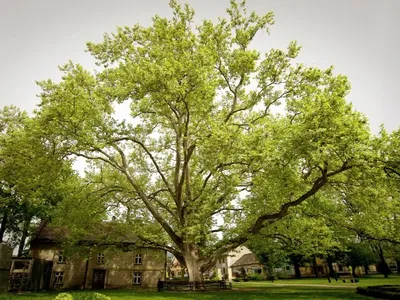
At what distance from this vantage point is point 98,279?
3656cm

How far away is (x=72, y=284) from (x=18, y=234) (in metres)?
15.2

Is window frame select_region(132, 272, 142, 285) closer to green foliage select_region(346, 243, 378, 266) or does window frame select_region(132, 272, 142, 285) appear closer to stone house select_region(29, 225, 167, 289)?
stone house select_region(29, 225, 167, 289)

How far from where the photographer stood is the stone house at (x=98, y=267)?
115 ft

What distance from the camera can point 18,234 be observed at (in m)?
43.1

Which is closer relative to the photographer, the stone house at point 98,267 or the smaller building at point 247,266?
the stone house at point 98,267

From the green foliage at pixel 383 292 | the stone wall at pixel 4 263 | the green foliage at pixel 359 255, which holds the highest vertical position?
the green foliage at pixel 359 255

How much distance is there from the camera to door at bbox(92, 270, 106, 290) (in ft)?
119

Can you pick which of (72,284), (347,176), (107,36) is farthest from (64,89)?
(72,284)

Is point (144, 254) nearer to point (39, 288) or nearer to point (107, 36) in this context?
point (39, 288)

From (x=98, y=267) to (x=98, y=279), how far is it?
1531 millimetres

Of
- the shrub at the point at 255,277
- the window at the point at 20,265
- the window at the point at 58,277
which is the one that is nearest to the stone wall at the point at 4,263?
the window at the point at 20,265

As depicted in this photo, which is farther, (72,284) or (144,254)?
(144,254)

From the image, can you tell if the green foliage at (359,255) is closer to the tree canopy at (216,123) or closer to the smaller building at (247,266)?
the smaller building at (247,266)

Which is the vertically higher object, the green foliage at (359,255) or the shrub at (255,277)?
the green foliage at (359,255)
